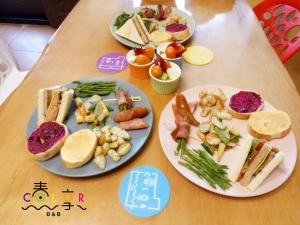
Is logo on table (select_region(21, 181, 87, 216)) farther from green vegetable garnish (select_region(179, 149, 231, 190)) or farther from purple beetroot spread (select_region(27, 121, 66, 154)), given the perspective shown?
green vegetable garnish (select_region(179, 149, 231, 190))

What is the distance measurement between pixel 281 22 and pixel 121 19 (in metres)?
0.99

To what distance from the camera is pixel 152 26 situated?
1476mm

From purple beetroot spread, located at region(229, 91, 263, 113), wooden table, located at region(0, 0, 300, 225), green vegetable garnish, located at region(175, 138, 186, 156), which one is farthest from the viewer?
purple beetroot spread, located at region(229, 91, 263, 113)

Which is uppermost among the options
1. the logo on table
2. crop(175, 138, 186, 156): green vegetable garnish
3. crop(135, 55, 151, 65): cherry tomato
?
crop(135, 55, 151, 65): cherry tomato

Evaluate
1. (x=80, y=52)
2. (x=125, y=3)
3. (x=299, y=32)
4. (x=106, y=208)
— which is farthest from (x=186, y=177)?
(x=125, y=3)

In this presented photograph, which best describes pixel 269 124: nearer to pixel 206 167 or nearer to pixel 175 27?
pixel 206 167

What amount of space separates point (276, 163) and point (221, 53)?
0.77 metres

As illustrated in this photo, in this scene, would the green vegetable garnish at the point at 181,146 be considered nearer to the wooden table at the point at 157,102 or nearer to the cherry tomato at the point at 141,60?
the wooden table at the point at 157,102

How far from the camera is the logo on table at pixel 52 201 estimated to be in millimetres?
792

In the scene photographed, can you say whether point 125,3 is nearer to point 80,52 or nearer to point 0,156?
point 80,52

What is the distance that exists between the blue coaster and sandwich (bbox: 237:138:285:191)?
25 centimetres

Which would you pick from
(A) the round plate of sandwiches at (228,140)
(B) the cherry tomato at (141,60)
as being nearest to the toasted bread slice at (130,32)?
(B) the cherry tomato at (141,60)

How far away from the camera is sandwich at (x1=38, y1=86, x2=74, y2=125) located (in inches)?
39.2

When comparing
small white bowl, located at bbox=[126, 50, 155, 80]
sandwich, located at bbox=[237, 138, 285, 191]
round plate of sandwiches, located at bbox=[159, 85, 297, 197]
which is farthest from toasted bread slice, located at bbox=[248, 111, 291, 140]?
small white bowl, located at bbox=[126, 50, 155, 80]
